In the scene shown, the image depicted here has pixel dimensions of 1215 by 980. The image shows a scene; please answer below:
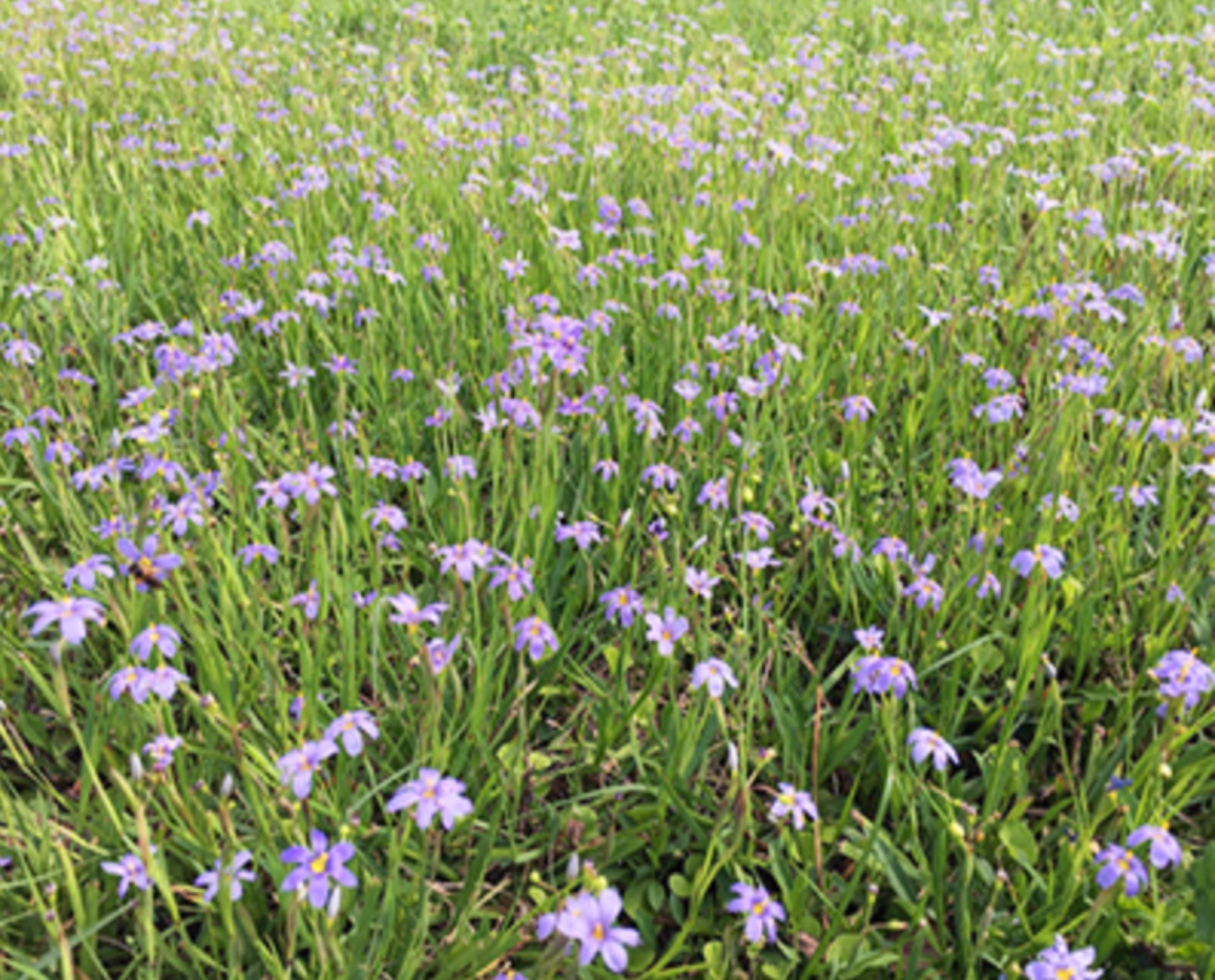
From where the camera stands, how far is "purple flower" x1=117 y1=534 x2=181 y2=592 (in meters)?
1.60

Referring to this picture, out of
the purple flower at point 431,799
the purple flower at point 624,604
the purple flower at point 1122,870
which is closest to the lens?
the purple flower at point 431,799

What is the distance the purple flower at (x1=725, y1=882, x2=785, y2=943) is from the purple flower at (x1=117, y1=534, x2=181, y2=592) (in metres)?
1.16

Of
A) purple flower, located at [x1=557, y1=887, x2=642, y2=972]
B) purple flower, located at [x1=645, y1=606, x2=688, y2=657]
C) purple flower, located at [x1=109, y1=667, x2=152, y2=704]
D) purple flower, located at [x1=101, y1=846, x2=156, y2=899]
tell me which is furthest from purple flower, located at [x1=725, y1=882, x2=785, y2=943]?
purple flower, located at [x1=109, y1=667, x2=152, y2=704]

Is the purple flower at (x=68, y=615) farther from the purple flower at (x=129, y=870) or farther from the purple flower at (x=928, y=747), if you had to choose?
the purple flower at (x=928, y=747)

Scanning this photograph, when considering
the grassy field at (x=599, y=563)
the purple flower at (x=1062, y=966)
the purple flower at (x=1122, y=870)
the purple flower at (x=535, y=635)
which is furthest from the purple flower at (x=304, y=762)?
the purple flower at (x=1122, y=870)

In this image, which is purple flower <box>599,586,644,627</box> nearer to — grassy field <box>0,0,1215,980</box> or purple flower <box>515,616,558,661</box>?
grassy field <box>0,0,1215,980</box>

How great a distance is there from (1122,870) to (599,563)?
4.66 feet

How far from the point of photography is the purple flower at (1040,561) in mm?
2162

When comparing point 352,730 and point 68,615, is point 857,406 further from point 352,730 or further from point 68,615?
point 68,615

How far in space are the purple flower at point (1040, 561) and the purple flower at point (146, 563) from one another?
1.82m

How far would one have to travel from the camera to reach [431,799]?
1497 millimetres

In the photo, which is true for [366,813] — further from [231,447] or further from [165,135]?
[165,135]

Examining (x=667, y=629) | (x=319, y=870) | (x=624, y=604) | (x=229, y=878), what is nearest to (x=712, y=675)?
(x=667, y=629)

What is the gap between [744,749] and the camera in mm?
1906
